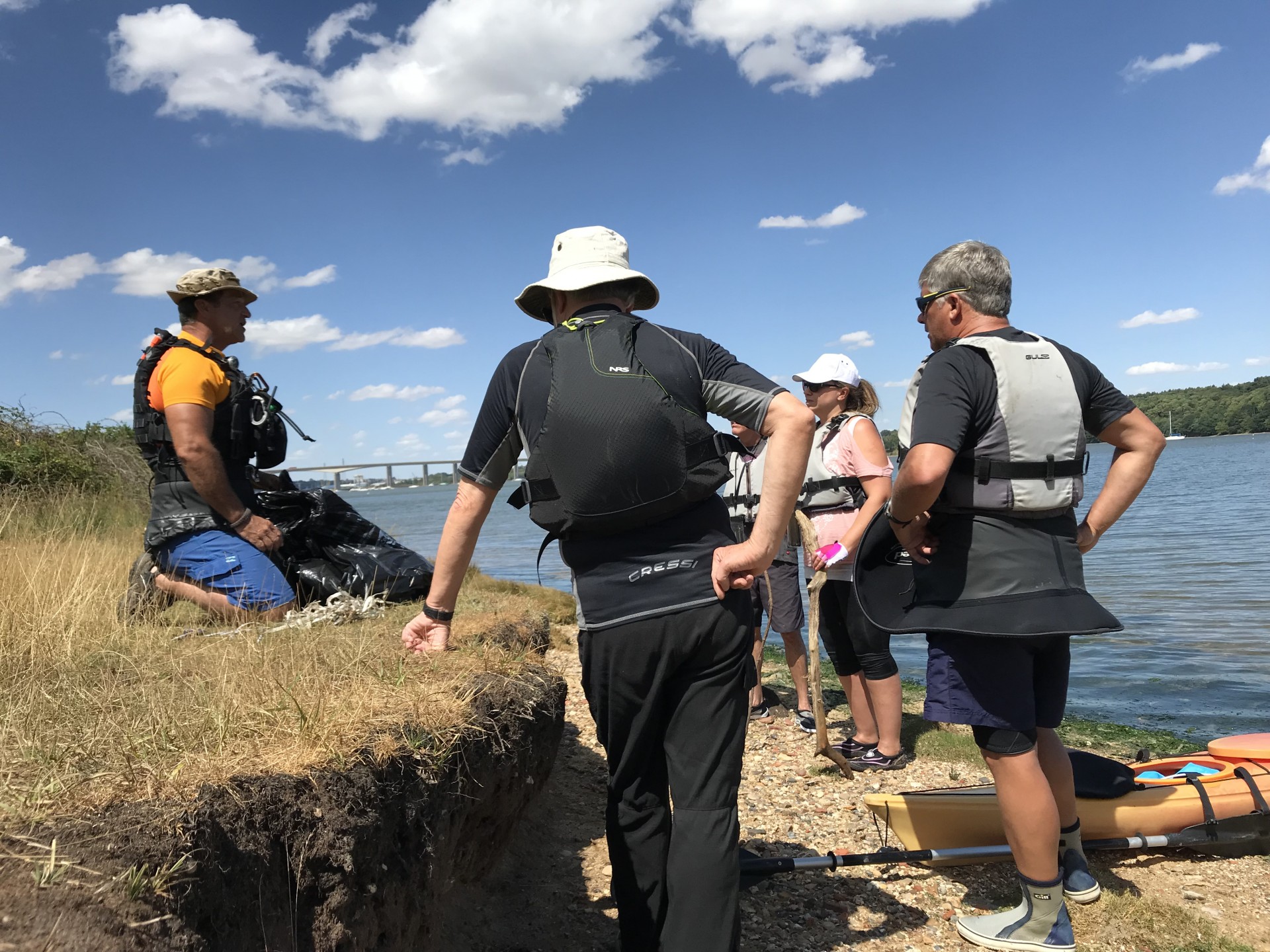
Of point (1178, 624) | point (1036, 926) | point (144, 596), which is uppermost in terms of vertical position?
point (144, 596)

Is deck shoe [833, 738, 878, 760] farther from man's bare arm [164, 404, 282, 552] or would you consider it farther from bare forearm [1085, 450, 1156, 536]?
man's bare arm [164, 404, 282, 552]

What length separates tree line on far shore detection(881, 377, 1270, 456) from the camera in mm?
105500

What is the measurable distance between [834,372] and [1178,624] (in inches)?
355

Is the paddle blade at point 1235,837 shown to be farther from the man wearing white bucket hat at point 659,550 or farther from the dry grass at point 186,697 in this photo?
the dry grass at point 186,697

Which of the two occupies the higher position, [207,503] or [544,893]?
[207,503]

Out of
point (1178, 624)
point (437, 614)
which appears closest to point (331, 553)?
point (437, 614)

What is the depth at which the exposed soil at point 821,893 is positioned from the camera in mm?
3375

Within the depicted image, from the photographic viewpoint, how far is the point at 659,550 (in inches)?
101

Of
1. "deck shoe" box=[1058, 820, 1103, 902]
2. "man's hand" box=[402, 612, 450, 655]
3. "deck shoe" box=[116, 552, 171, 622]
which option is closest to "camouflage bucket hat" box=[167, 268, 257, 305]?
"deck shoe" box=[116, 552, 171, 622]

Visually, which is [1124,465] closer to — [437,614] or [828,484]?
[828,484]

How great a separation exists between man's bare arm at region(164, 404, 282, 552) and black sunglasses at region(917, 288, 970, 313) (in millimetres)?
3657

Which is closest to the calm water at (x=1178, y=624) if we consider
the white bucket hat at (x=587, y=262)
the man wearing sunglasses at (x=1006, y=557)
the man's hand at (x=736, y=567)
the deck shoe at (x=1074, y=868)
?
the deck shoe at (x=1074, y=868)

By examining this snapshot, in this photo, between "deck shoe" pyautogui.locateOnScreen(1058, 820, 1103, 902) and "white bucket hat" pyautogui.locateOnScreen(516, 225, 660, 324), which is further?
"deck shoe" pyautogui.locateOnScreen(1058, 820, 1103, 902)

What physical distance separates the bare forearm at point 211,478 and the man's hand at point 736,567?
3283 millimetres
